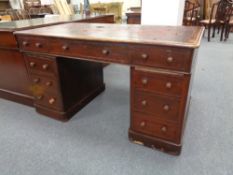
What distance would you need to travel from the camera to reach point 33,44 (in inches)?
64.1

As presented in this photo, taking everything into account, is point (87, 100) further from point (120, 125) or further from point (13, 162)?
point (13, 162)

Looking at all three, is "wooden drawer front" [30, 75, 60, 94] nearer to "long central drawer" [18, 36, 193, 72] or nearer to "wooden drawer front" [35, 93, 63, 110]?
"wooden drawer front" [35, 93, 63, 110]

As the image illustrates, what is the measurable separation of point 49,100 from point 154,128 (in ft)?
3.43

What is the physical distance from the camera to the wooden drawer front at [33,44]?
158cm

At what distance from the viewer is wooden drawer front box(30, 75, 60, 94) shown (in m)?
1.71

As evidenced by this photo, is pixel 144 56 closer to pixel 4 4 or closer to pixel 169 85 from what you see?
pixel 169 85

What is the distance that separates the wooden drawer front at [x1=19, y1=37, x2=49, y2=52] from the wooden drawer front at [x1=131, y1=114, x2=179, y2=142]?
96 cm

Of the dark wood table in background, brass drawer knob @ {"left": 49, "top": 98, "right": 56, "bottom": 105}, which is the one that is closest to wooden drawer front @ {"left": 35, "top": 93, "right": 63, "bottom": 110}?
brass drawer knob @ {"left": 49, "top": 98, "right": 56, "bottom": 105}

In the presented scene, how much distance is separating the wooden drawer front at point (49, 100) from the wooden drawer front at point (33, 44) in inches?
17.1

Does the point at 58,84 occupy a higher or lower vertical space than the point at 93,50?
lower

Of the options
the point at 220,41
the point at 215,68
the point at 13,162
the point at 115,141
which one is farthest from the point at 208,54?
the point at 13,162

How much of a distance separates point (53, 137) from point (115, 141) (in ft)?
1.81

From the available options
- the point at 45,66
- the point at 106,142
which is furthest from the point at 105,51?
the point at 106,142

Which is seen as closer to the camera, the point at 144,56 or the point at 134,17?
the point at 144,56
